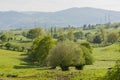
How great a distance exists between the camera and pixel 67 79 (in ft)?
191

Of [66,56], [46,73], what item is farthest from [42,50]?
[46,73]

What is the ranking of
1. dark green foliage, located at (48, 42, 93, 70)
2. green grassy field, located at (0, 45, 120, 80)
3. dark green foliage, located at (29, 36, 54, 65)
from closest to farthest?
green grassy field, located at (0, 45, 120, 80) < dark green foliage, located at (48, 42, 93, 70) < dark green foliage, located at (29, 36, 54, 65)

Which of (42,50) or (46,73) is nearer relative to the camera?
(46,73)

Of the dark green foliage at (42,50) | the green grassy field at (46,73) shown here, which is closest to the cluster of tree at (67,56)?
the green grassy field at (46,73)

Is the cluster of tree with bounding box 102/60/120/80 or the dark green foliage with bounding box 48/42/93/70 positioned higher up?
the cluster of tree with bounding box 102/60/120/80

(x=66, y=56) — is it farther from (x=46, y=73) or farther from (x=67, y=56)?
(x=46, y=73)

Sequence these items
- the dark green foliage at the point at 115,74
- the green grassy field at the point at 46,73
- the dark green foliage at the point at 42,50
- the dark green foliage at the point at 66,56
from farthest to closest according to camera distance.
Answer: the dark green foliage at the point at 42,50
the dark green foliage at the point at 66,56
the green grassy field at the point at 46,73
the dark green foliage at the point at 115,74

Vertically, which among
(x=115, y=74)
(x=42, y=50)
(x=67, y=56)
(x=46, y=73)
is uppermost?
(x=115, y=74)

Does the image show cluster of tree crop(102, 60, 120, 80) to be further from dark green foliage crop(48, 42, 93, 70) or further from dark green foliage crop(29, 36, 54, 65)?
dark green foliage crop(29, 36, 54, 65)

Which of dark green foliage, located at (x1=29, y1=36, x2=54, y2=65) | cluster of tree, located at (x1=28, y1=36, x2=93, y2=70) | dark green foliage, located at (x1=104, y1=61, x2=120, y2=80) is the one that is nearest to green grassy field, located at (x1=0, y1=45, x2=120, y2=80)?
cluster of tree, located at (x1=28, y1=36, x2=93, y2=70)

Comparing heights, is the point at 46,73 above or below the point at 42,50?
below

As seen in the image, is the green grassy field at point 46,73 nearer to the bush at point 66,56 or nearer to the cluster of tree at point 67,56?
the cluster of tree at point 67,56

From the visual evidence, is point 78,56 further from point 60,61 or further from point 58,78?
point 58,78

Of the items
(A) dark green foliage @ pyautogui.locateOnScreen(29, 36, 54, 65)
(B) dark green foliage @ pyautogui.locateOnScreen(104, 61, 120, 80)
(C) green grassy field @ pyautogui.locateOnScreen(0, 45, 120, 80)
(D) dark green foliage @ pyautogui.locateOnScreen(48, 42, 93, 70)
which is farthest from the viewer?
(A) dark green foliage @ pyautogui.locateOnScreen(29, 36, 54, 65)
